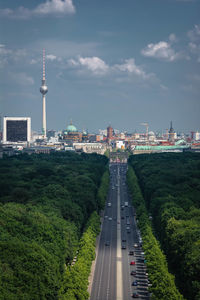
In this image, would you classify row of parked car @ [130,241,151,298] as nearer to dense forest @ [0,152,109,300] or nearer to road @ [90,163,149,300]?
road @ [90,163,149,300]

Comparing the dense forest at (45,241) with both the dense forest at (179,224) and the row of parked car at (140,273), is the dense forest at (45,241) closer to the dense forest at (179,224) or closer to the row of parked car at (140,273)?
the row of parked car at (140,273)

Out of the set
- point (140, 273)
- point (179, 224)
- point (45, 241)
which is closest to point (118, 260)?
point (140, 273)

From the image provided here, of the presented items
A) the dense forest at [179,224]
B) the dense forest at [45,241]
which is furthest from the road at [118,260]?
the dense forest at [179,224]

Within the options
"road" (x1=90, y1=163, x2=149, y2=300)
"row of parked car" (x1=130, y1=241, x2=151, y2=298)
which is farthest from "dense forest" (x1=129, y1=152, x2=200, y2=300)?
"road" (x1=90, y1=163, x2=149, y2=300)

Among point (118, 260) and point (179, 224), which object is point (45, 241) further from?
point (179, 224)

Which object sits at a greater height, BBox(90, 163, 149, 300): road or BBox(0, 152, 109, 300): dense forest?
BBox(0, 152, 109, 300): dense forest

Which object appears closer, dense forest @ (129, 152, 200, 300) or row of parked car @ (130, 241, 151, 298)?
dense forest @ (129, 152, 200, 300)

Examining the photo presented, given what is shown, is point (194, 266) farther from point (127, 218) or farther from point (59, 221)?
point (127, 218)

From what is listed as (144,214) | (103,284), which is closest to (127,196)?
(144,214)
